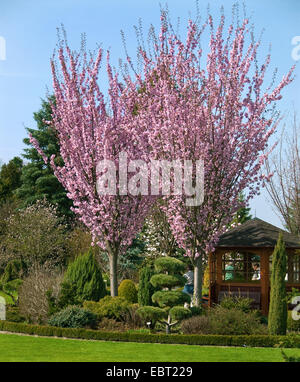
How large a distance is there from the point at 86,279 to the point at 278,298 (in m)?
5.62

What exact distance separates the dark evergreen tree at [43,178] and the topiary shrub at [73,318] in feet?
57.2

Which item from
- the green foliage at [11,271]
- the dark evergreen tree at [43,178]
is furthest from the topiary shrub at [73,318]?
the dark evergreen tree at [43,178]

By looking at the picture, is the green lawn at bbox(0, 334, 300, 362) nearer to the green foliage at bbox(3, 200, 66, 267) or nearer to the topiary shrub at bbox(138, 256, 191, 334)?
the topiary shrub at bbox(138, 256, 191, 334)

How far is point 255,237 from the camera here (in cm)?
1684

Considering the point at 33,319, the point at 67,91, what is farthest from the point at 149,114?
the point at 33,319

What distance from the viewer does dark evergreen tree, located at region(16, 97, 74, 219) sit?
31.6 metres

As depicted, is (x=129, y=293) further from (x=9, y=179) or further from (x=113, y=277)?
(x=9, y=179)

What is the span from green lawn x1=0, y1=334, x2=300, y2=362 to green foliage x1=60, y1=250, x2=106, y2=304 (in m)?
3.60

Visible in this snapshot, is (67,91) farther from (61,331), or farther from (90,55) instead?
(61,331)

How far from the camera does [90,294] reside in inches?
601

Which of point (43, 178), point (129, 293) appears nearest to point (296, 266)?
point (129, 293)

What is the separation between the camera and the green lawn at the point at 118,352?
970 centimetres

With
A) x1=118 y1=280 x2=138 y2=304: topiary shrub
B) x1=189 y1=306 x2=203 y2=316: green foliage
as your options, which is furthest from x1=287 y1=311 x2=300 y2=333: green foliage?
x1=118 y1=280 x2=138 y2=304: topiary shrub
